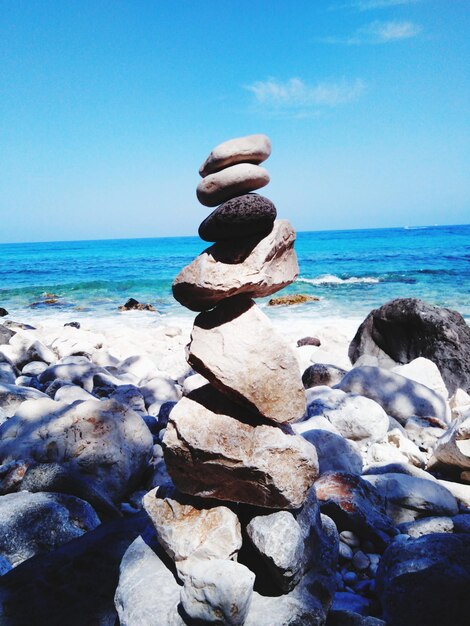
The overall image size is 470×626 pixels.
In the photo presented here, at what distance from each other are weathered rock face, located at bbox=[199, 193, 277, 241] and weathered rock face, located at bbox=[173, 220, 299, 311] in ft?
0.20

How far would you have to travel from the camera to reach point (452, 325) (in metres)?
7.39

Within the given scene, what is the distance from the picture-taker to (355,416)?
4.88m

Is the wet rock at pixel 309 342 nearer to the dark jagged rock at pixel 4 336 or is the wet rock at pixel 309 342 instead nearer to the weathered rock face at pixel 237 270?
the dark jagged rock at pixel 4 336

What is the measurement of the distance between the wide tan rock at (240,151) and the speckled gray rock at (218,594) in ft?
7.02

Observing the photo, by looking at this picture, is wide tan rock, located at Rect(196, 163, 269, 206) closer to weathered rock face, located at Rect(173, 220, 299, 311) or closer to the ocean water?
weathered rock face, located at Rect(173, 220, 299, 311)

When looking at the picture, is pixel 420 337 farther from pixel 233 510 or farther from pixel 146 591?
pixel 146 591

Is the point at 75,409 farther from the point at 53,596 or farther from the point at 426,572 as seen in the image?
the point at 426,572

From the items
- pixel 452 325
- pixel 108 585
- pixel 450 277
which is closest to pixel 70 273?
pixel 450 277

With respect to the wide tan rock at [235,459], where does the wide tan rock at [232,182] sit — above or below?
above

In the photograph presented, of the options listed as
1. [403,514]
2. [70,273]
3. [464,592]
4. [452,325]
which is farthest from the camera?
[70,273]

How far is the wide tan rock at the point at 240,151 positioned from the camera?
2.41 meters

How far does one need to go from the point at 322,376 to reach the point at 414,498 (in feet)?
11.5

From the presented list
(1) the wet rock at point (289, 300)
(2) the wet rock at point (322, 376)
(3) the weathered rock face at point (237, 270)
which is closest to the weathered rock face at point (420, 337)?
(2) the wet rock at point (322, 376)

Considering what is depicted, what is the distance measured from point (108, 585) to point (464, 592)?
1951 millimetres
